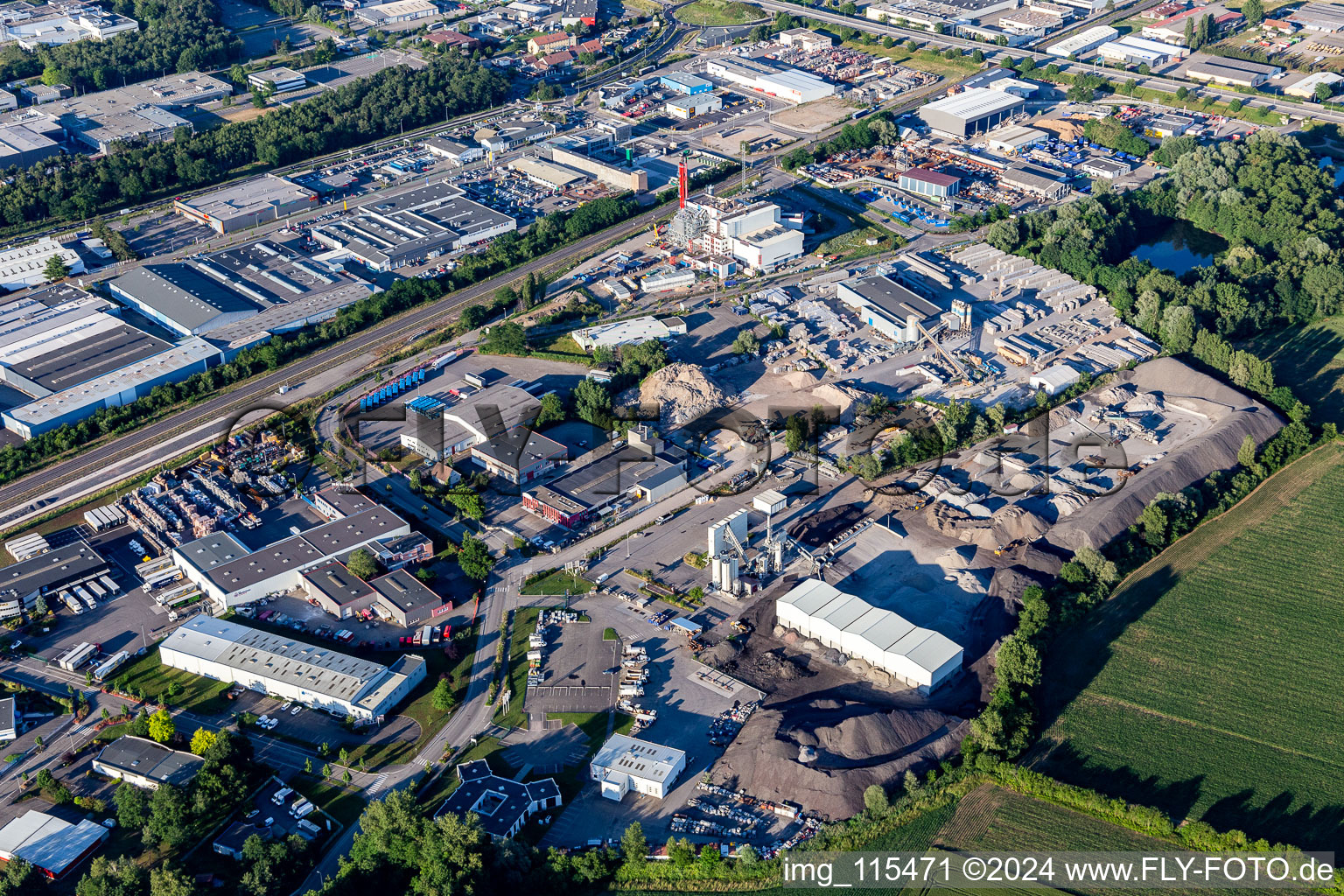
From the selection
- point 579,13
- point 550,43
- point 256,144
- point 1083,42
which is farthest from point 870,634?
point 579,13

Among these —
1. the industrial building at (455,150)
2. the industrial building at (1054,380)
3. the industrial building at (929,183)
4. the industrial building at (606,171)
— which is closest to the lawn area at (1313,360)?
the industrial building at (1054,380)

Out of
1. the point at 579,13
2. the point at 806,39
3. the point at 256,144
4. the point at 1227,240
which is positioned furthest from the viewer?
the point at 579,13

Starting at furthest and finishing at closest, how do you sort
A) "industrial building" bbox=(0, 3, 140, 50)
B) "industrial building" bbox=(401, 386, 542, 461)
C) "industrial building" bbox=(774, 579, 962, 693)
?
"industrial building" bbox=(0, 3, 140, 50)
"industrial building" bbox=(401, 386, 542, 461)
"industrial building" bbox=(774, 579, 962, 693)

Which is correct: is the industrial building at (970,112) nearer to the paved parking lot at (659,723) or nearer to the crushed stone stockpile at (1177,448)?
the crushed stone stockpile at (1177,448)

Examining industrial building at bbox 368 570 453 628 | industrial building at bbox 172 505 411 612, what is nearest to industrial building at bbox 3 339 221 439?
industrial building at bbox 172 505 411 612

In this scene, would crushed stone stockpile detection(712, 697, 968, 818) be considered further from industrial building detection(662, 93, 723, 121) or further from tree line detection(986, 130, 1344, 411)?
industrial building detection(662, 93, 723, 121)

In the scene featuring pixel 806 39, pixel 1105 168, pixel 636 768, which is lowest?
pixel 636 768

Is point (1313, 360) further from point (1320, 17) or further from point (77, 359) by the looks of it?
point (1320, 17)
